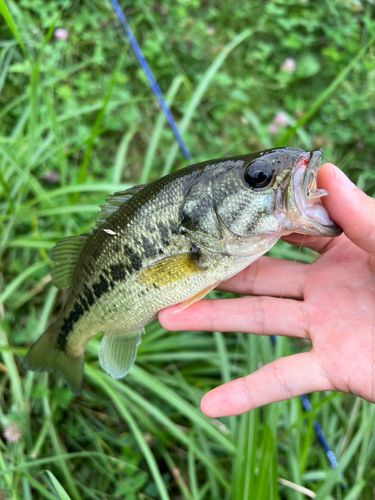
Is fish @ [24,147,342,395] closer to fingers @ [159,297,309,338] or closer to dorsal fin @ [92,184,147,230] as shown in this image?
dorsal fin @ [92,184,147,230]

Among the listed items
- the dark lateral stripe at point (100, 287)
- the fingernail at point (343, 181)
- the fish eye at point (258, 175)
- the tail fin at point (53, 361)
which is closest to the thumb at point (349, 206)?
the fingernail at point (343, 181)

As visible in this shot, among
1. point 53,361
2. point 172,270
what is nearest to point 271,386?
point 172,270

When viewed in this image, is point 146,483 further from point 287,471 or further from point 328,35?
point 328,35

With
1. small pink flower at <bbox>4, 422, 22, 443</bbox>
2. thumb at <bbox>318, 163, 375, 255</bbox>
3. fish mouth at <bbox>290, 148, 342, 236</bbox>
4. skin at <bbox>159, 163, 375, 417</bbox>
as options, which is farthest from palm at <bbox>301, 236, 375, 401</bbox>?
small pink flower at <bbox>4, 422, 22, 443</bbox>

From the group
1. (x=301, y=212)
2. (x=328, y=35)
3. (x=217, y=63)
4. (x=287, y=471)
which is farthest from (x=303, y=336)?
(x=328, y=35)

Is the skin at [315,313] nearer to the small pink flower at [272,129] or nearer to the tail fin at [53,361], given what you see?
the tail fin at [53,361]

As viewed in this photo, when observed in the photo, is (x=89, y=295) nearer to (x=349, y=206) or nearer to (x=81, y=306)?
(x=81, y=306)
